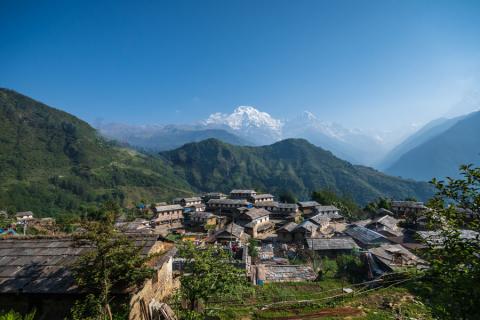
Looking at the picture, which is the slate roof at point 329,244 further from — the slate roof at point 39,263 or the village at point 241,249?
the slate roof at point 39,263

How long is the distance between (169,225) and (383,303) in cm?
6307

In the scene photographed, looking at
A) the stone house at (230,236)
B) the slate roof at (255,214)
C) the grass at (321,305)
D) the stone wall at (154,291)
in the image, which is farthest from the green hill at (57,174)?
the stone wall at (154,291)

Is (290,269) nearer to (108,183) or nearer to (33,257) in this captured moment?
(33,257)

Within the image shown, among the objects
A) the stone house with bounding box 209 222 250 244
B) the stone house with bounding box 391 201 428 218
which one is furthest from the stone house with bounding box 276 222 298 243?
the stone house with bounding box 391 201 428 218

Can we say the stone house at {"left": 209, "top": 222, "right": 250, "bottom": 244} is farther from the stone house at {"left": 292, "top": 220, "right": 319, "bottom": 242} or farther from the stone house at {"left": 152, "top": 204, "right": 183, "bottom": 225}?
the stone house at {"left": 152, "top": 204, "right": 183, "bottom": 225}

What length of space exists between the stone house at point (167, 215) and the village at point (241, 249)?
0.29 metres

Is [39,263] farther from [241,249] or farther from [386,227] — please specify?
[386,227]

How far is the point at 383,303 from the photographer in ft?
54.5

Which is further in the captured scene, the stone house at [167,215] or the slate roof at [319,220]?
the stone house at [167,215]

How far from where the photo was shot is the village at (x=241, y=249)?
350 inches

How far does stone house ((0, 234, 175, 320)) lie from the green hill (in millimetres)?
123346

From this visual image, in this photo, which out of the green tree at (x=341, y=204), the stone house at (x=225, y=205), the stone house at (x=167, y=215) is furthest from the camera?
the stone house at (x=225, y=205)

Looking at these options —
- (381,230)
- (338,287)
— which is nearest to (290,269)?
(338,287)

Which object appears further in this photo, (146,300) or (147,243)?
(147,243)
